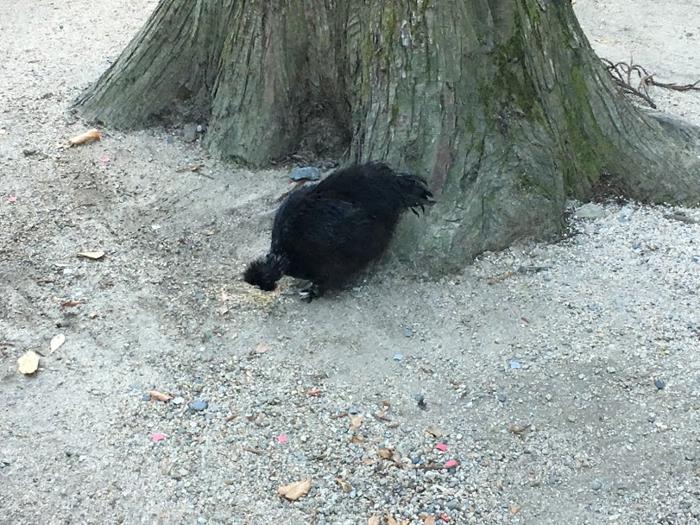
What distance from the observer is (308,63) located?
541 cm

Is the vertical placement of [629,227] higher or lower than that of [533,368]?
higher

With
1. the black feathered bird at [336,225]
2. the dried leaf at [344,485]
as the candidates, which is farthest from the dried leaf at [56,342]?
the dried leaf at [344,485]

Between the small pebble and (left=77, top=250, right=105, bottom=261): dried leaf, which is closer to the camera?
the small pebble

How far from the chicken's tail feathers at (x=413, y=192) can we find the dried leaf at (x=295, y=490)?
170cm

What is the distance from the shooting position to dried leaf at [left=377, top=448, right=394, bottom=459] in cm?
354

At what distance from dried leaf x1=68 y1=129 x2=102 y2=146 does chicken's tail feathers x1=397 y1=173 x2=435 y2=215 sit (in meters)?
2.55

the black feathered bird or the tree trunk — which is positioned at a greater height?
the tree trunk

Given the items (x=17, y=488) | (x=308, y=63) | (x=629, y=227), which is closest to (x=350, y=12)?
(x=308, y=63)

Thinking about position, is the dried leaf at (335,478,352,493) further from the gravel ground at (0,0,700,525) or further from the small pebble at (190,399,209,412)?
the small pebble at (190,399,209,412)

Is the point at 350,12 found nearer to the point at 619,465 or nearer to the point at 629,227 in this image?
the point at 629,227

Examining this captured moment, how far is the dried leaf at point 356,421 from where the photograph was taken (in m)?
3.69

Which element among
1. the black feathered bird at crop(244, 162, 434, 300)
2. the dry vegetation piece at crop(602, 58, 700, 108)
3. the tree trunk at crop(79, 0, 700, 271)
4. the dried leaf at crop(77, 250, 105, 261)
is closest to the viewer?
the black feathered bird at crop(244, 162, 434, 300)

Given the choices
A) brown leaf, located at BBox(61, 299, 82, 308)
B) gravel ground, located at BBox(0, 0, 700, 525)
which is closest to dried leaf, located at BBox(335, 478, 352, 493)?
gravel ground, located at BBox(0, 0, 700, 525)

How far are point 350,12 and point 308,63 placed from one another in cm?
60
